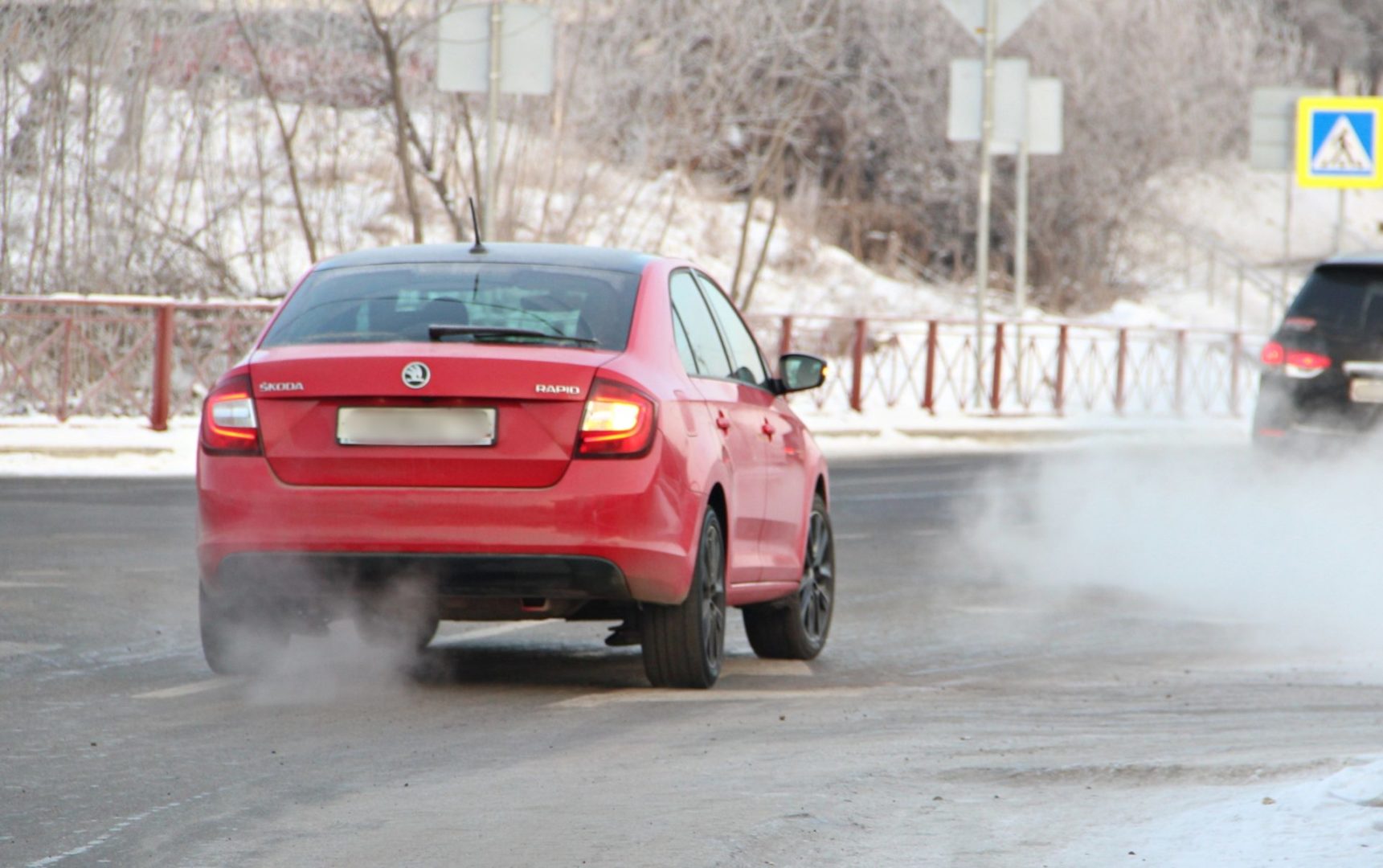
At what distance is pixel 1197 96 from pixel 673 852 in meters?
44.9

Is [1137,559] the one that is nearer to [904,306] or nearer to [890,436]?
[890,436]

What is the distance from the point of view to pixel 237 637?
26.2 ft

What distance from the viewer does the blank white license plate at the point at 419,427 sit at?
24.1 ft

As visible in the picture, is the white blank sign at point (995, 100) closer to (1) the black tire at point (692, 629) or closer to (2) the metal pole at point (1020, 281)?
(2) the metal pole at point (1020, 281)

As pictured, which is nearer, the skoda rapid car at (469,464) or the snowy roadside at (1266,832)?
the snowy roadside at (1266,832)

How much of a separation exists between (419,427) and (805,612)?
2321 millimetres

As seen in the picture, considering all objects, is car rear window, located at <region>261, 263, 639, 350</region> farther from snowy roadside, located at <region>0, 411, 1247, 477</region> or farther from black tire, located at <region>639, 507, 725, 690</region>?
snowy roadside, located at <region>0, 411, 1247, 477</region>

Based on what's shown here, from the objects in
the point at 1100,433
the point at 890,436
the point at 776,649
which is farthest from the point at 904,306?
the point at 776,649

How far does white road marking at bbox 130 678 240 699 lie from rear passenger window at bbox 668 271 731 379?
1.88m

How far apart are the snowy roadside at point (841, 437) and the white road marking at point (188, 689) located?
10567 millimetres

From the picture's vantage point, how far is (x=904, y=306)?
3931cm

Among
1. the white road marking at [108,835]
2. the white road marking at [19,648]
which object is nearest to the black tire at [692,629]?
the white road marking at [108,835]

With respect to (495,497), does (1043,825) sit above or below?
below

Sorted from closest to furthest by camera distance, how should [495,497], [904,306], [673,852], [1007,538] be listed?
[673,852] < [495,497] < [1007,538] < [904,306]
